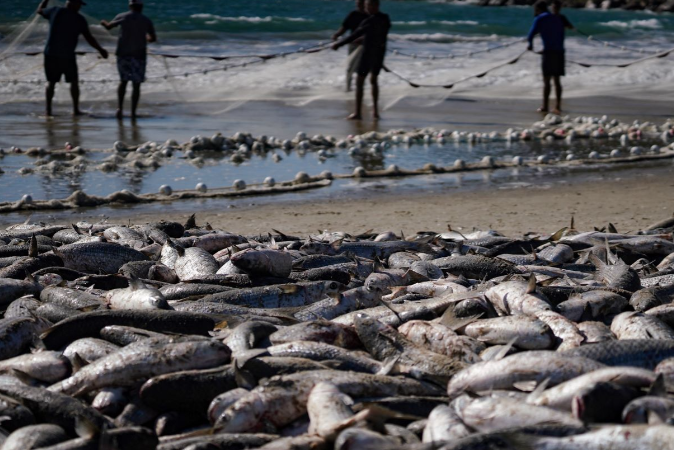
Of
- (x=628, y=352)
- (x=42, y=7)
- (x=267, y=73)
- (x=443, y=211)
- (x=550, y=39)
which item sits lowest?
(x=443, y=211)

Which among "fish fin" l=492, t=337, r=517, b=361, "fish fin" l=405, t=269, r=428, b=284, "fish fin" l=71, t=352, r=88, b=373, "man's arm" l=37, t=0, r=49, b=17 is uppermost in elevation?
"man's arm" l=37, t=0, r=49, b=17

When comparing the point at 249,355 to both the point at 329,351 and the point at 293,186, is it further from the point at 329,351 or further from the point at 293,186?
the point at 293,186

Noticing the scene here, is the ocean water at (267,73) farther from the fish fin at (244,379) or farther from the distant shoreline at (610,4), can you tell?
the distant shoreline at (610,4)

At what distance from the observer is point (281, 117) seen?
18.9 m

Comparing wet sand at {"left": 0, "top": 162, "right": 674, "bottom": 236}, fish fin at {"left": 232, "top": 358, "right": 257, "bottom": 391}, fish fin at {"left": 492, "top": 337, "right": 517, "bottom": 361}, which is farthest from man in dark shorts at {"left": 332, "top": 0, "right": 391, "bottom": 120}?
fish fin at {"left": 232, "top": 358, "right": 257, "bottom": 391}

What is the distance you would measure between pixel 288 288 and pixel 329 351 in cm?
128

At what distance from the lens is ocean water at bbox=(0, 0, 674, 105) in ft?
70.3

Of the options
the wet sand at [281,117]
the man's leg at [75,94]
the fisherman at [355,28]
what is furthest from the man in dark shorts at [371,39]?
the man's leg at [75,94]

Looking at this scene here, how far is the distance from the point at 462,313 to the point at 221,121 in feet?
44.2

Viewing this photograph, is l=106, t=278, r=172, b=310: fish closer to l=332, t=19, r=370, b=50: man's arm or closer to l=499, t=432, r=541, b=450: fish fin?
l=499, t=432, r=541, b=450: fish fin

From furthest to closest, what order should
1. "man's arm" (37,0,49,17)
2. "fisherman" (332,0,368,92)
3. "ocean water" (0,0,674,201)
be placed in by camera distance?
"man's arm" (37,0,49,17) < "fisherman" (332,0,368,92) < "ocean water" (0,0,674,201)

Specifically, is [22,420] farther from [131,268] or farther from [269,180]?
[269,180]

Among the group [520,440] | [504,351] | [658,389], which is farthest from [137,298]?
[658,389]

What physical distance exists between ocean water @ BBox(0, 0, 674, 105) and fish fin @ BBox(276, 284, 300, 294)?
43.9ft
